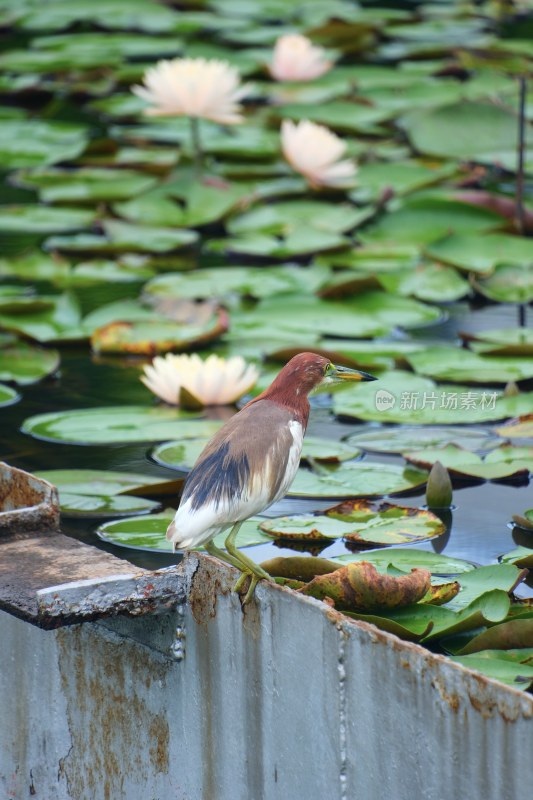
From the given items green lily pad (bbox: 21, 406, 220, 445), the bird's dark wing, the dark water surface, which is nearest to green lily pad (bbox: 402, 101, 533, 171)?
the dark water surface

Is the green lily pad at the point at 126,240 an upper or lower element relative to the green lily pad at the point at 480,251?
lower

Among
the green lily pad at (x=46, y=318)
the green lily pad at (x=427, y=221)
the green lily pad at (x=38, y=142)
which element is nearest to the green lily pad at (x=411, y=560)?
the green lily pad at (x=46, y=318)

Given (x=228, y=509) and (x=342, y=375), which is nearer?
(x=228, y=509)

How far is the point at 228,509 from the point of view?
2100 millimetres

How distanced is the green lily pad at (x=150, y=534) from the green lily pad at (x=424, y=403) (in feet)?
2.55

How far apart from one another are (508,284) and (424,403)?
3.83ft

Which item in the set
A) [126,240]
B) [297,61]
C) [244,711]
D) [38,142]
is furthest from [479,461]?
[297,61]

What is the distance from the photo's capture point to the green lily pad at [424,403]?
11.8 ft

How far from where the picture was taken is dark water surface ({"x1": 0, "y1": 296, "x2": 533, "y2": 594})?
284cm

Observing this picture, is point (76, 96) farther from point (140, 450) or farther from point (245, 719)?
point (245, 719)

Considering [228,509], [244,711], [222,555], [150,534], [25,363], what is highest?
[228,509]

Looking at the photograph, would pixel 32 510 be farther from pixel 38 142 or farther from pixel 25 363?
pixel 38 142

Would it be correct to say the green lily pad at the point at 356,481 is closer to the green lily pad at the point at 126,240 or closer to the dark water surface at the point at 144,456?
the dark water surface at the point at 144,456

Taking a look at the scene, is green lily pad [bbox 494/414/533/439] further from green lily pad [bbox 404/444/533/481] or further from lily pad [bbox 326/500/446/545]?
lily pad [bbox 326/500/446/545]
